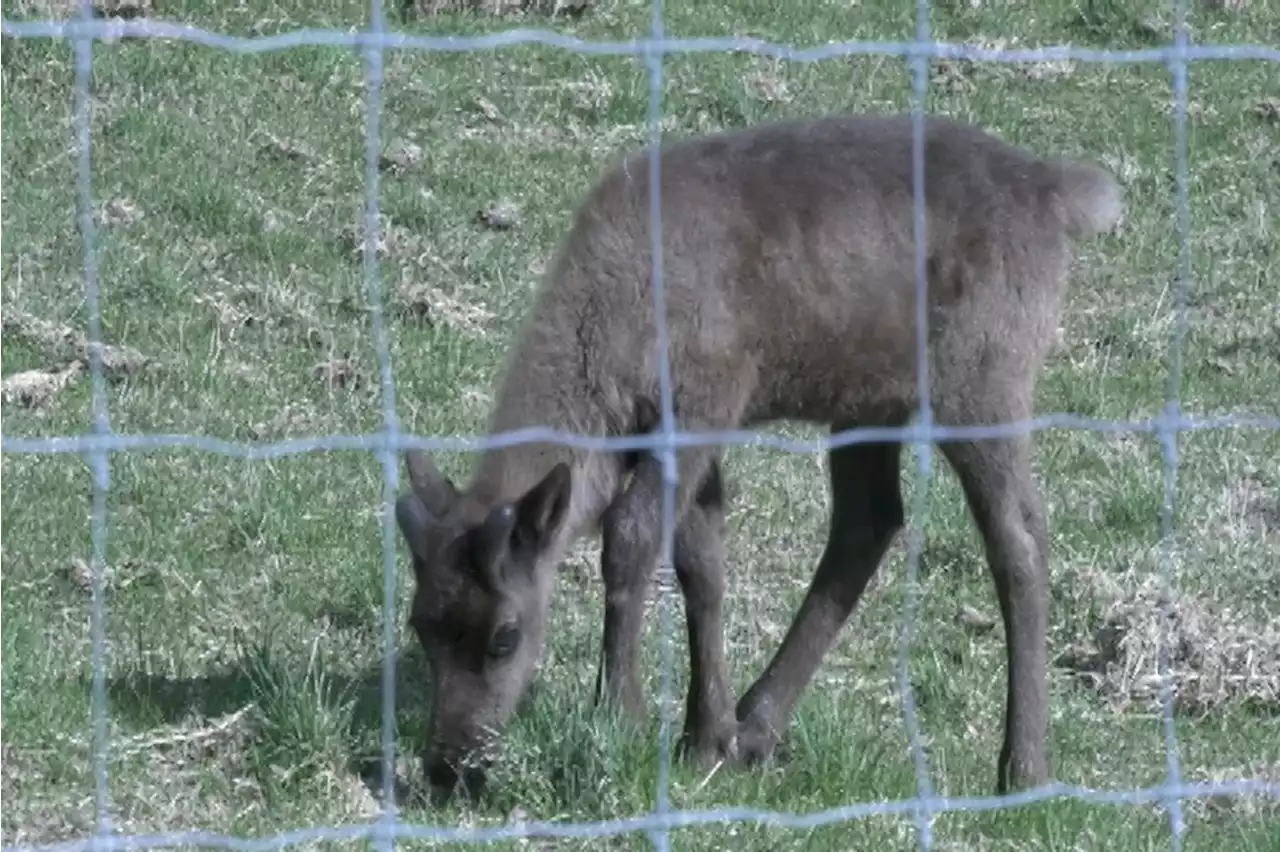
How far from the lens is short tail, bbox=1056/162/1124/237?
7.66m

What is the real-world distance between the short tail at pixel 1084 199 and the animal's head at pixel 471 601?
1.64 metres

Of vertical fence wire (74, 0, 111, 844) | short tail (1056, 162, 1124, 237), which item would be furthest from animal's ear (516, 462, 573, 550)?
short tail (1056, 162, 1124, 237)

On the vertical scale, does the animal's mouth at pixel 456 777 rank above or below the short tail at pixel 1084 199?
below

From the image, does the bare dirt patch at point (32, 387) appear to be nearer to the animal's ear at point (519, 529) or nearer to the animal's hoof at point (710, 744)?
the animal's ear at point (519, 529)

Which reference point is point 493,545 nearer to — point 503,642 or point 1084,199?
point 503,642

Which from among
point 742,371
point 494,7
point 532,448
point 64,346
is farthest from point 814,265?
point 494,7

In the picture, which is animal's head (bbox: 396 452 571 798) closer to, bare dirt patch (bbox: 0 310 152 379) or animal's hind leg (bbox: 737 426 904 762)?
animal's hind leg (bbox: 737 426 904 762)

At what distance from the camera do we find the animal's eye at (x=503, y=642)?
709 centimetres

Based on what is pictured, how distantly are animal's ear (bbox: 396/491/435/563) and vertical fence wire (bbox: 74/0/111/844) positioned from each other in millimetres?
732

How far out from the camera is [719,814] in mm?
6277

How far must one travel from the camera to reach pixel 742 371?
24.2 feet

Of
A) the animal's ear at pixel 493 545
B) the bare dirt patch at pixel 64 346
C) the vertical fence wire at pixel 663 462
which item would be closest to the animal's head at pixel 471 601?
the animal's ear at pixel 493 545

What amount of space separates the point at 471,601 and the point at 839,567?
1281 millimetres

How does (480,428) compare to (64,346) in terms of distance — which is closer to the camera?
(480,428)
